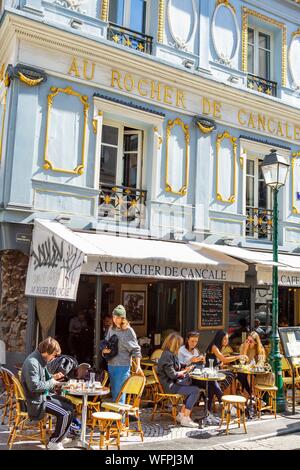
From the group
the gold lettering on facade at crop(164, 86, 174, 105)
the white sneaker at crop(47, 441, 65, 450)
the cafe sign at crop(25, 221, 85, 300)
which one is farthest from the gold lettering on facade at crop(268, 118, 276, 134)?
the white sneaker at crop(47, 441, 65, 450)

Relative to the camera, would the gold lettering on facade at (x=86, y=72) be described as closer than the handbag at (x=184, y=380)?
No

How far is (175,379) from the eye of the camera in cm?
706

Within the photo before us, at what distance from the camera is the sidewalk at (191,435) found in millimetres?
5922

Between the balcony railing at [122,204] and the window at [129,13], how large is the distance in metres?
3.39

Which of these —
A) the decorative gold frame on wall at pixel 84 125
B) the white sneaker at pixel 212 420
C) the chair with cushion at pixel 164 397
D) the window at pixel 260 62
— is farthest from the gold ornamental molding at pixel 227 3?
the white sneaker at pixel 212 420

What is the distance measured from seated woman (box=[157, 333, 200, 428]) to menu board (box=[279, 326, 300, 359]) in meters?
2.18

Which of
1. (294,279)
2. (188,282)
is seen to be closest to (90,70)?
(188,282)

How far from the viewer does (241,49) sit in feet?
36.6

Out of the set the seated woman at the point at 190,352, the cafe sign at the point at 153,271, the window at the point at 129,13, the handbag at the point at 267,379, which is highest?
the window at the point at 129,13

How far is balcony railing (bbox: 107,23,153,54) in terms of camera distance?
368 inches

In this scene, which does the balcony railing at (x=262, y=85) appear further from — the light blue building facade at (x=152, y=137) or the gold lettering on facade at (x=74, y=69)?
the gold lettering on facade at (x=74, y=69)

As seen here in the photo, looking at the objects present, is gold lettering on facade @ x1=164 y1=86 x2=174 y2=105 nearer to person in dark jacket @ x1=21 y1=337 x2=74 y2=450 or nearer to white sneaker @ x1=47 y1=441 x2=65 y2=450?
person in dark jacket @ x1=21 y1=337 x2=74 y2=450

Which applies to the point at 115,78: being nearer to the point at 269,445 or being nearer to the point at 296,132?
the point at 296,132

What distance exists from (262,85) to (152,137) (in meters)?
3.70
